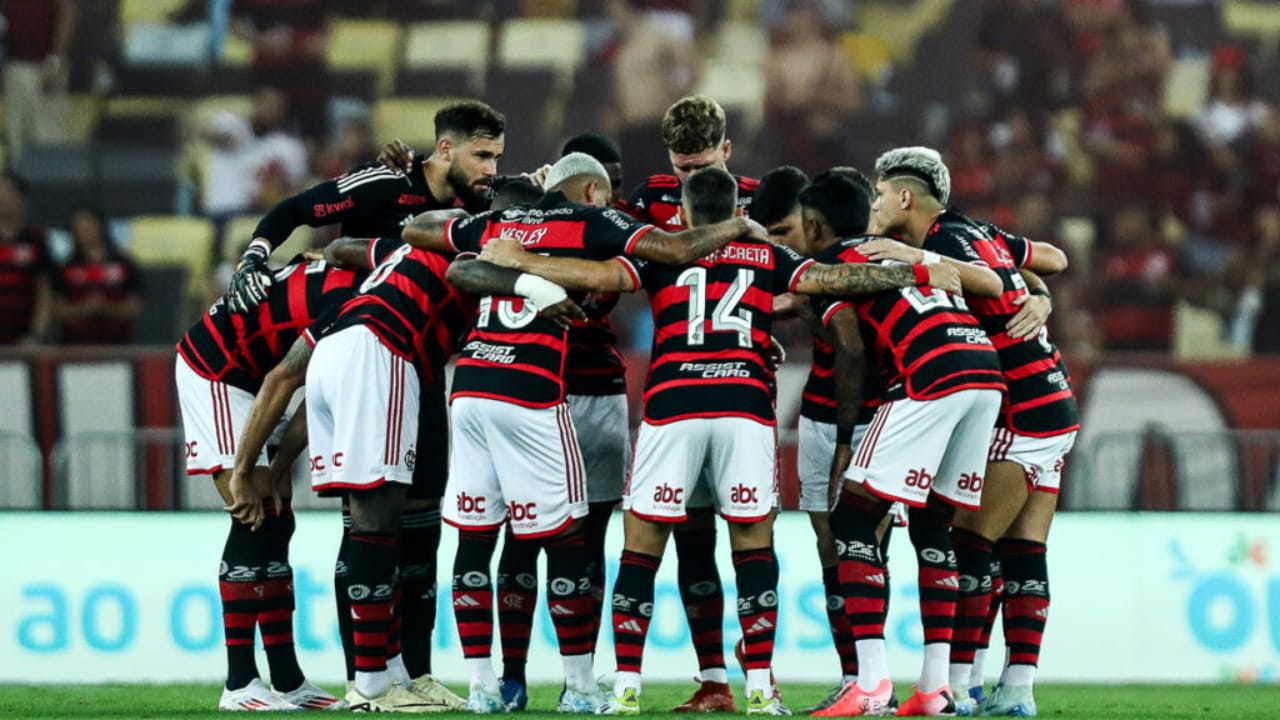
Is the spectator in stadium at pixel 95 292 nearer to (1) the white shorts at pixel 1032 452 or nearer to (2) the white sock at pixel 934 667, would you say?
(1) the white shorts at pixel 1032 452

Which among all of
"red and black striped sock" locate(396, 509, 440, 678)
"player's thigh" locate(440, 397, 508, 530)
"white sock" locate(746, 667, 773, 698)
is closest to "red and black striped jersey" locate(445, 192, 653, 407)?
"player's thigh" locate(440, 397, 508, 530)

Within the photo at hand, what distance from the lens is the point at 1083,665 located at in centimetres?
1102

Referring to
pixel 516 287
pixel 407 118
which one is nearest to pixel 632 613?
pixel 516 287

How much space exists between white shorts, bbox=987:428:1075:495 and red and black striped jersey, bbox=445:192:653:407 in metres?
1.79

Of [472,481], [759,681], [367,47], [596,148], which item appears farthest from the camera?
[367,47]

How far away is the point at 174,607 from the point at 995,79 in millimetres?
9858

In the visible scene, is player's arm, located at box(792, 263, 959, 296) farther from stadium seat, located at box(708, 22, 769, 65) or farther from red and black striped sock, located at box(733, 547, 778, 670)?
stadium seat, located at box(708, 22, 769, 65)

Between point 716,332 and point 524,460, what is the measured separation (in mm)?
956

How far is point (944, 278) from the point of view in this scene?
746 cm

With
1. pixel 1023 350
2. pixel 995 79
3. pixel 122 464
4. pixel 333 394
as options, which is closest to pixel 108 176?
pixel 122 464

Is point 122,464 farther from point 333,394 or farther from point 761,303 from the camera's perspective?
point 761,303

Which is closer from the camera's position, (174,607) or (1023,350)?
(1023,350)

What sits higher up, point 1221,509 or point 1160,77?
point 1160,77

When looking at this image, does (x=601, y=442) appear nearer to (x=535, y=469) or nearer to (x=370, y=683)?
(x=535, y=469)
